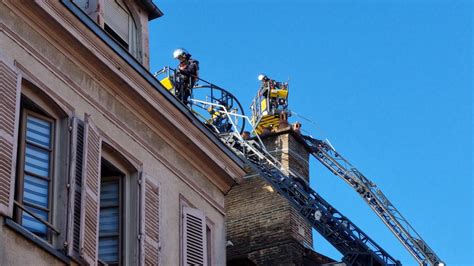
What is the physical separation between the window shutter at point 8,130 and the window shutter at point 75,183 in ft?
3.12

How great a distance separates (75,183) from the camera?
14.4m

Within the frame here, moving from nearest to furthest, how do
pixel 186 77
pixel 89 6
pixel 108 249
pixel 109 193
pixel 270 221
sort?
pixel 108 249 → pixel 109 193 → pixel 89 6 → pixel 186 77 → pixel 270 221

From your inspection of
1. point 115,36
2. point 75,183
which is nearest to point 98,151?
point 75,183

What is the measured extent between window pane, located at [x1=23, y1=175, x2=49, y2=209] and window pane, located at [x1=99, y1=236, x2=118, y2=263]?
146cm

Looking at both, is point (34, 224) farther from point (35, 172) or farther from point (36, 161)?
point (36, 161)

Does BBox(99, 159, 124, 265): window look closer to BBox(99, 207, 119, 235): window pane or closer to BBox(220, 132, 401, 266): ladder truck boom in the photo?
BBox(99, 207, 119, 235): window pane

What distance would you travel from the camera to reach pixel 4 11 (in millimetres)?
14172

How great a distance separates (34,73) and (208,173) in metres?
4.17

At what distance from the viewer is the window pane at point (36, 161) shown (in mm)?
14148

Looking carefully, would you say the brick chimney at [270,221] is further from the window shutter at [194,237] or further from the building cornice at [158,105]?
the window shutter at [194,237]

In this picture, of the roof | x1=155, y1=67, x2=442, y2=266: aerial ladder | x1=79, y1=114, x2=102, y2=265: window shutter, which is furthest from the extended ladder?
x1=79, y1=114, x2=102, y2=265: window shutter

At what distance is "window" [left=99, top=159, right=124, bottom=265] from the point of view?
15359mm

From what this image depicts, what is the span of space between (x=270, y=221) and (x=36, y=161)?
644 inches

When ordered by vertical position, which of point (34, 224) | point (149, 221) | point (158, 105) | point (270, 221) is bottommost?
point (34, 224)
